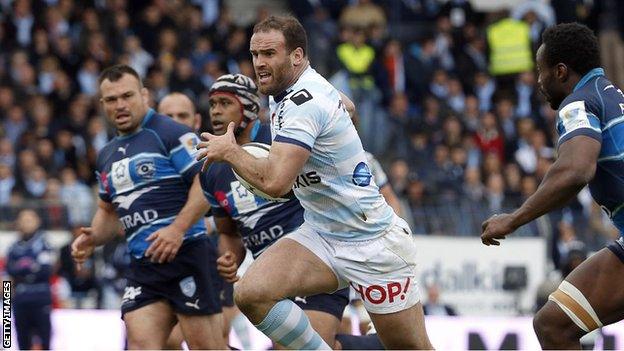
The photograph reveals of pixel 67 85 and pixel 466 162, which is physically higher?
pixel 67 85

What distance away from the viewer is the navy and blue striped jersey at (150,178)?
973cm

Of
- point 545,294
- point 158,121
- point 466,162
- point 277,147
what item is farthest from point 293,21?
point 466,162

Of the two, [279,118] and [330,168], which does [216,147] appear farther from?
[330,168]

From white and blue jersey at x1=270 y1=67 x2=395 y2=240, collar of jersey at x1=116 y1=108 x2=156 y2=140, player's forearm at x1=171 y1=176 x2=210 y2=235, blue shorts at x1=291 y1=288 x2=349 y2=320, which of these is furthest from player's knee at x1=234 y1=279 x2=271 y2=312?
collar of jersey at x1=116 y1=108 x2=156 y2=140

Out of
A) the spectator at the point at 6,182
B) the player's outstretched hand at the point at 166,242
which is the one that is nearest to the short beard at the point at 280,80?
the player's outstretched hand at the point at 166,242

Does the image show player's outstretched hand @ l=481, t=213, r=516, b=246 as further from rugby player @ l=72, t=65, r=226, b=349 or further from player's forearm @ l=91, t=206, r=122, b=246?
player's forearm @ l=91, t=206, r=122, b=246

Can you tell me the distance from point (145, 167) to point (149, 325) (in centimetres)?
117

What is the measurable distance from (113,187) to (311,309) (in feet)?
6.35

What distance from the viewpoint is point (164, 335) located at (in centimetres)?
978

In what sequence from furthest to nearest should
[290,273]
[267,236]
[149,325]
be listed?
[149,325] → [267,236] → [290,273]

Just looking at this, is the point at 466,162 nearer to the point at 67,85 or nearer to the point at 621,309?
the point at 67,85

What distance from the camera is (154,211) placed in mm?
9727

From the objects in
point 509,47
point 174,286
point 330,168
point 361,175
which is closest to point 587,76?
point 361,175

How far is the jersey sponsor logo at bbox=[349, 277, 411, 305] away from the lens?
784 cm
